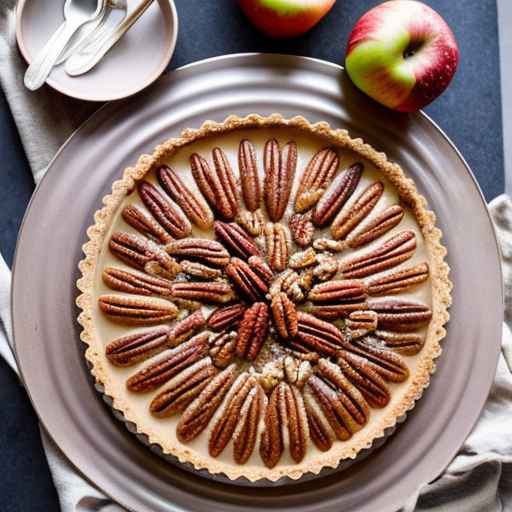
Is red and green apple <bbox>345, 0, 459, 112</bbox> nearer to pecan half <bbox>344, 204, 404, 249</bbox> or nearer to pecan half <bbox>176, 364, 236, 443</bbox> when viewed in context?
pecan half <bbox>344, 204, 404, 249</bbox>

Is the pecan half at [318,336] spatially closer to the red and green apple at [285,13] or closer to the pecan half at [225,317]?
the pecan half at [225,317]

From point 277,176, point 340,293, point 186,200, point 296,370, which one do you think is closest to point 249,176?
point 277,176

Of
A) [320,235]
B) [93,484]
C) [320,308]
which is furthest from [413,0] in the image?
[93,484]

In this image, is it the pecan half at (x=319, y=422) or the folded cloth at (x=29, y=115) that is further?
the folded cloth at (x=29, y=115)

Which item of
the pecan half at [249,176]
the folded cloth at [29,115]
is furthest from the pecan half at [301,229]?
the folded cloth at [29,115]

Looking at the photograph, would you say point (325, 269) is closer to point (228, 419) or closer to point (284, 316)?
point (284, 316)

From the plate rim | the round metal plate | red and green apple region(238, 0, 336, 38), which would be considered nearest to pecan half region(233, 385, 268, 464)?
the round metal plate
